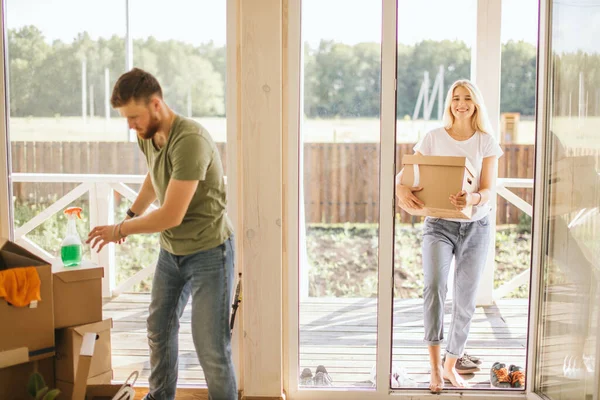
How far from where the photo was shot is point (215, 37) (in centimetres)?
289

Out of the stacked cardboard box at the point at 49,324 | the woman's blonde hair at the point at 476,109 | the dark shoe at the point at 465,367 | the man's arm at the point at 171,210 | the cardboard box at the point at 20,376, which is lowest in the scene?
the dark shoe at the point at 465,367

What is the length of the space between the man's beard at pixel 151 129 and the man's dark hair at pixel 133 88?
0.23 ft

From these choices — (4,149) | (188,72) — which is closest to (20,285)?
(4,149)

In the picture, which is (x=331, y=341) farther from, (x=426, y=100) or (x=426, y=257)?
(x=426, y=100)

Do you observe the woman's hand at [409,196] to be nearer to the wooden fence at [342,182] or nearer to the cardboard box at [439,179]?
the cardboard box at [439,179]

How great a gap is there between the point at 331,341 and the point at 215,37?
147 centimetres

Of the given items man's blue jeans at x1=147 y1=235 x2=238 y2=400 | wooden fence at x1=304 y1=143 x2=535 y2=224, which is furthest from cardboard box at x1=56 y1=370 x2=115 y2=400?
wooden fence at x1=304 y1=143 x2=535 y2=224

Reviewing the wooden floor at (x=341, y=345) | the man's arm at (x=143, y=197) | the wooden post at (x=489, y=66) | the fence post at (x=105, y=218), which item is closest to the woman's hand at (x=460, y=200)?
the wooden floor at (x=341, y=345)

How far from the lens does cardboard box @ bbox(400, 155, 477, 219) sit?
8.70ft

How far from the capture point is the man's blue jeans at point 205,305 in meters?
2.32

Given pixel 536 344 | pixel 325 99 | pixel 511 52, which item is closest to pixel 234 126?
pixel 325 99

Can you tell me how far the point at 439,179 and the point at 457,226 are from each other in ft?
0.94

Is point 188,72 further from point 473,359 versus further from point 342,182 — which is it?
point 473,359

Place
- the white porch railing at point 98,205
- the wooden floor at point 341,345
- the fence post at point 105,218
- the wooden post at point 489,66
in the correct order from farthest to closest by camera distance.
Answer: the wooden post at point 489,66 < the fence post at point 105,218 < the white porch railing at point 98,205 < the wooden floor at point 341,345
